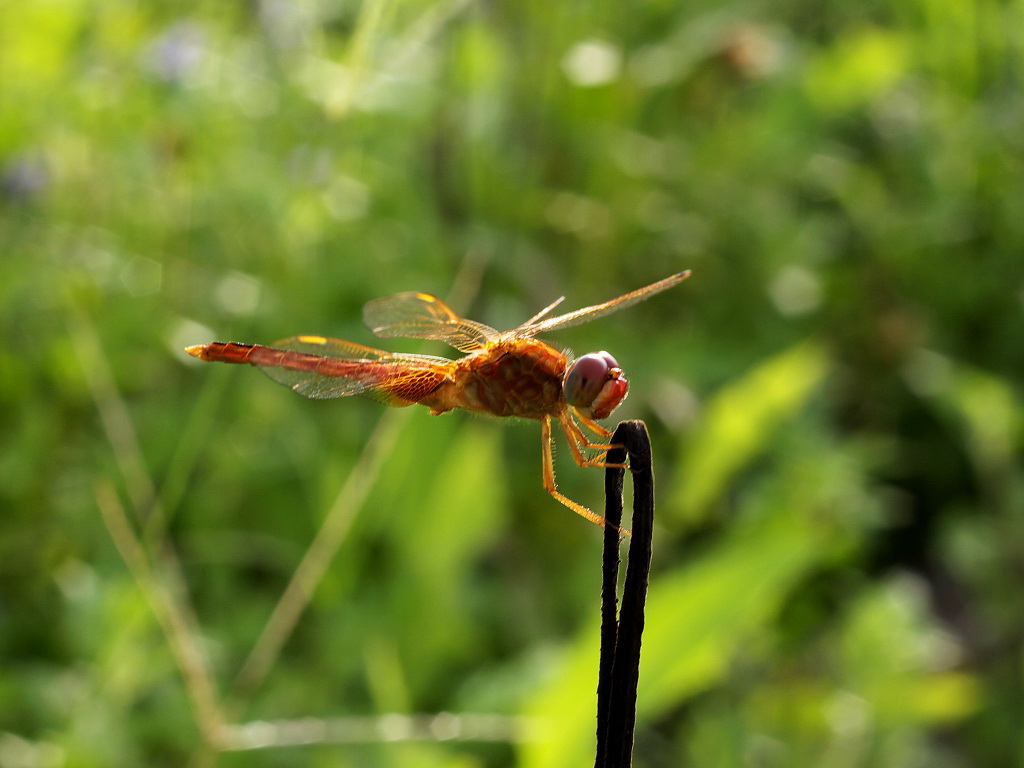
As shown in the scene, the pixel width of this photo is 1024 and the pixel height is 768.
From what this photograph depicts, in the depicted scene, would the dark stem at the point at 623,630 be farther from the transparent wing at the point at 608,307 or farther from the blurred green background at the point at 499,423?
the blurred green background at the point at 499,423

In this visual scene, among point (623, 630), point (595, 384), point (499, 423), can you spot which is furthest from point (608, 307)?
point (499, 423)

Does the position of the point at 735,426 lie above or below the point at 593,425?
above

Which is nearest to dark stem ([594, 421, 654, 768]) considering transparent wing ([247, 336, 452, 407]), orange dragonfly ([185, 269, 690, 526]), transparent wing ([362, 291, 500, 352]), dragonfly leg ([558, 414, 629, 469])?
orange dragonfly ([185, 269, 690, 526])

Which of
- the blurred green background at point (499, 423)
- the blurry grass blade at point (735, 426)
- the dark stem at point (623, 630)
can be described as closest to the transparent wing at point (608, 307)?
the dark stem at point (623, 630)

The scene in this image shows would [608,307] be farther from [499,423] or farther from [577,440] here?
[499,423]

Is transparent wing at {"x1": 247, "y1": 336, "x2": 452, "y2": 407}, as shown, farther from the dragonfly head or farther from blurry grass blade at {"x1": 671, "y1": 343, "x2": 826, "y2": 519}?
blurry grass blade at {"x1": 671, "y1": 343, "x2": 826, "y2": 519}
